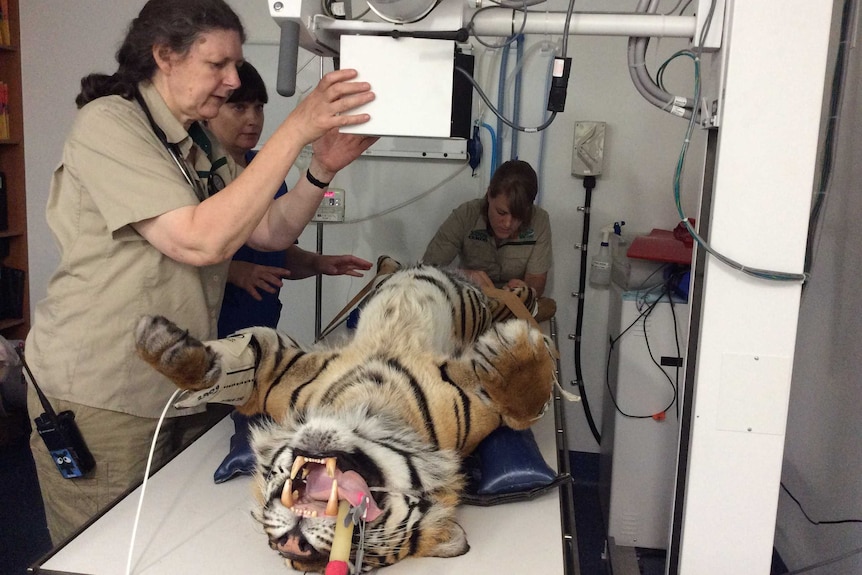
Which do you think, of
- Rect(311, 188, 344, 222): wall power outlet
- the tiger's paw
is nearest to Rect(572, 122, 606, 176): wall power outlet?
Rect(311, 188, 344, 222): wall power outlet

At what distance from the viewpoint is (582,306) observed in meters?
3.13

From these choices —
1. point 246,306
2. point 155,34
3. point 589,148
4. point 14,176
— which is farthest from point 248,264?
point 14,176

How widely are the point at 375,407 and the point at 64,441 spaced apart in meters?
0.62

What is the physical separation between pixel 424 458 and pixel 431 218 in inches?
87.6

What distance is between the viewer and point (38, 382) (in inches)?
52.1

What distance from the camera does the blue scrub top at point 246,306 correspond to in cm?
194

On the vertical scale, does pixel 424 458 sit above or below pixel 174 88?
below

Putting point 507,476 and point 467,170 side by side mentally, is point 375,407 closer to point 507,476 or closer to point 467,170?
point 507,476

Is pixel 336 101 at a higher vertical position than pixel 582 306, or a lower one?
higher

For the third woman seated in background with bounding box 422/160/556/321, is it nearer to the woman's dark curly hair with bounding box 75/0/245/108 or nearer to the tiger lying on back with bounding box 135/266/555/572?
the tiger lying on back with bounding box 135/266/555/572

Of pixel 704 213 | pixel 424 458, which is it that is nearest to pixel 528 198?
pixel 704 213

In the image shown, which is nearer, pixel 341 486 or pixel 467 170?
pixel 341 486

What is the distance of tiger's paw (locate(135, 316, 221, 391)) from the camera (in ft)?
3.60

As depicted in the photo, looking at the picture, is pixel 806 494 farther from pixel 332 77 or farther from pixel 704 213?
pixel 332 77
